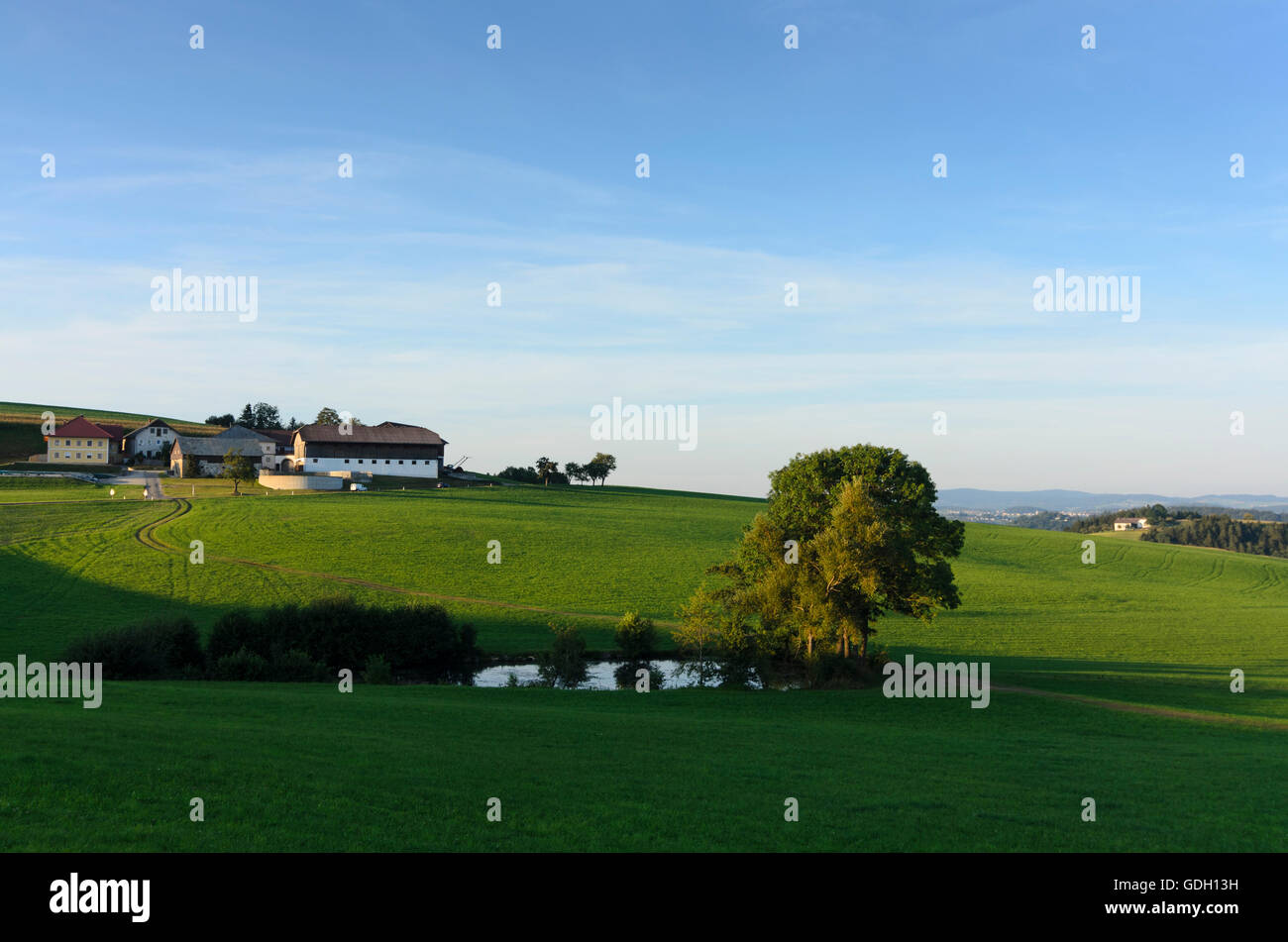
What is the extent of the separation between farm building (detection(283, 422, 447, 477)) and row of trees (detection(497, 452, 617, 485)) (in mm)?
17897

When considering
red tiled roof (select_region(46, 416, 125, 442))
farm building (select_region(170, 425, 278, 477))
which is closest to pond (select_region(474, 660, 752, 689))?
farm building (select_region(170, 425, 278, 477))

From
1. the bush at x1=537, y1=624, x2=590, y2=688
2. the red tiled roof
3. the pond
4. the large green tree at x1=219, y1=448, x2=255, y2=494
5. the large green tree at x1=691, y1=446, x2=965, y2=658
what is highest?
the red tiled roof

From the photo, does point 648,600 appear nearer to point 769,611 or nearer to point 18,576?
point 769,611

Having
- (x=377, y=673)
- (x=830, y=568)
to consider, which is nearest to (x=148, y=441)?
(x=377, y=673)

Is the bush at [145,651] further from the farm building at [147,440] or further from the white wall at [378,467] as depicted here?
the farm building at [147,440]

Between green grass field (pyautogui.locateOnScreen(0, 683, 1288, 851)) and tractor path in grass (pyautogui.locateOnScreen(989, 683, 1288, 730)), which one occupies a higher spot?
green grass field (pyautogui.locateOnScreen(0, 683, 1288, 851))

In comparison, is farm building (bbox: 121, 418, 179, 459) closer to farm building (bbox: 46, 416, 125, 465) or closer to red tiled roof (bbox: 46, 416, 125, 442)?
farm building (bbox: 46, 416, 125, 465)

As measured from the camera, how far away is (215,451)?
143 m

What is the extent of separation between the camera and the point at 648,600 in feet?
235

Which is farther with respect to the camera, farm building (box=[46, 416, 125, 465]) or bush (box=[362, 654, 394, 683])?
farm building (box=[46, 416, 125, 465])

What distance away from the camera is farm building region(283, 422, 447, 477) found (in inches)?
5428

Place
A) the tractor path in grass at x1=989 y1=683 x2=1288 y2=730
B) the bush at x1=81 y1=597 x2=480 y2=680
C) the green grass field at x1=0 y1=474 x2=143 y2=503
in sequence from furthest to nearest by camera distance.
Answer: the green grass field at x1=0 y1=474 x2=143 y2=503, the bush at x1=81 y1=597 x2=480 y2=680, the tractor path in grass at x1=989 y1=683 x2=1288 y2=730

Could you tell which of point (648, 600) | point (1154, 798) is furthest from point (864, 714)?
point (648, 600)

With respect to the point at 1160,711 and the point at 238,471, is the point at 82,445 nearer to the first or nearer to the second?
the point at 238,471
